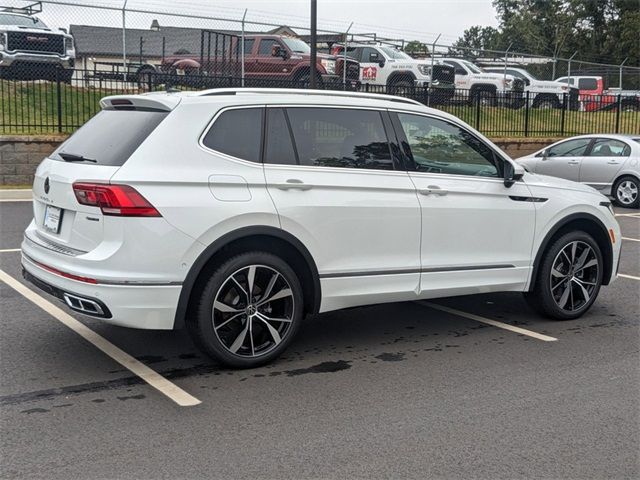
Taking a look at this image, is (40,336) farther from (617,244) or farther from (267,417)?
(617,244)

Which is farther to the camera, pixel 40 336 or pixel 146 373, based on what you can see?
pixel 40 336

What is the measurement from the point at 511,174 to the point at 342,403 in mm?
2530

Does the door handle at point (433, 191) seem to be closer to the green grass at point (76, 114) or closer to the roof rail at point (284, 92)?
the roof rail at point (284, 92)

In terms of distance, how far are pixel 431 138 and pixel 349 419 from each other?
2510 millimetres

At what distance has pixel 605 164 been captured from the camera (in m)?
15.8

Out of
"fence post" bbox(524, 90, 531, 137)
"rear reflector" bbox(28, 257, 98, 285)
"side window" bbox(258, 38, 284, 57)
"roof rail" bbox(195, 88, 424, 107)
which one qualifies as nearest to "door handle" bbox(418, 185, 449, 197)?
"roof rail" bbox(195, 88, 424, 107)

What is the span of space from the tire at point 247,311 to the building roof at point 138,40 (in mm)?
16746

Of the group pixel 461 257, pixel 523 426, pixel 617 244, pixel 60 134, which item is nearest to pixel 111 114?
pixel 461 257

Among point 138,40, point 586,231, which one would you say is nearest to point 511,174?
point 586,231

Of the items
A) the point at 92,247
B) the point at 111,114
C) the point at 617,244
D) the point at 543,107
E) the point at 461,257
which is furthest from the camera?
the point at 543,107

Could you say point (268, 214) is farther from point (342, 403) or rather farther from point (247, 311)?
point (342, 403)

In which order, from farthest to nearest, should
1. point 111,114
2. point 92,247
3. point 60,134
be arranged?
point 60,134 < point 111,114 < point 92,247

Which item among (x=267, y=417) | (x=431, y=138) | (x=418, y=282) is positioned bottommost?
(x=267, y=417)

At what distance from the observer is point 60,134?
17.1 meters
